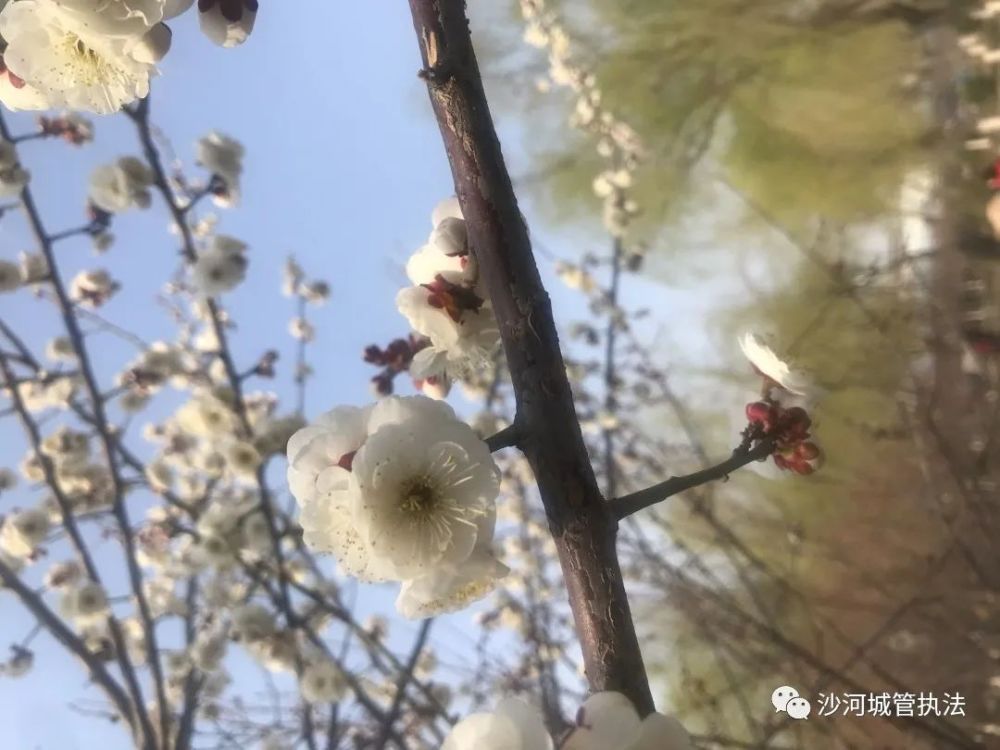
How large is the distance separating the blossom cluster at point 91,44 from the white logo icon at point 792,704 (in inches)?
39.0

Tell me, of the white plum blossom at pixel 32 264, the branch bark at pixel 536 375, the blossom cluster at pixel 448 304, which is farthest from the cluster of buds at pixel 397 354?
the white plum blossom at pixel 32 264

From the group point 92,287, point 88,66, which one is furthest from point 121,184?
point 88,66

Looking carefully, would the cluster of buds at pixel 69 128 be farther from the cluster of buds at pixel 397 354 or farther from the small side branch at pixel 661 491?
the small side branch at pixel 661 491

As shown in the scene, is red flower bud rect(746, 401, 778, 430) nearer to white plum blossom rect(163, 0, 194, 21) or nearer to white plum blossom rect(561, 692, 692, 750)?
white plum blossom rect(561, 692, 692, 750)

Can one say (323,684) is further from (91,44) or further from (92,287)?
(91,44)

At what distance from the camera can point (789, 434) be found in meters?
0.41

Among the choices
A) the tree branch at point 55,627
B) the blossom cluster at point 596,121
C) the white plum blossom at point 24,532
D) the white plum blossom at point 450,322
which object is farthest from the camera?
the blossom cluster at point 596,121

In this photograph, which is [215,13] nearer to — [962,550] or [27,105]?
[27,105]

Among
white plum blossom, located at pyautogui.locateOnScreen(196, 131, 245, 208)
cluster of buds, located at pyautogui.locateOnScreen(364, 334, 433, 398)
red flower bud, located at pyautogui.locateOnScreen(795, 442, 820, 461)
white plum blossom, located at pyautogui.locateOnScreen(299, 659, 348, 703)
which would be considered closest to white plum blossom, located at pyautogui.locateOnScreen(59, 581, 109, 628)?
white plum blossom, located at pyautogui.locateOnScreen(299, 659, 348, 703)

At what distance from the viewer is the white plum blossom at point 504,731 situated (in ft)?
1.16

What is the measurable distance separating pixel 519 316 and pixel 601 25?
4.48ft

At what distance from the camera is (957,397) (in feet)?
4.15

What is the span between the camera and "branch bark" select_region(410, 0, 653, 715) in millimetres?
361

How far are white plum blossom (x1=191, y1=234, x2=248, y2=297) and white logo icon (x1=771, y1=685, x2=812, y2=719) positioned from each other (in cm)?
91
